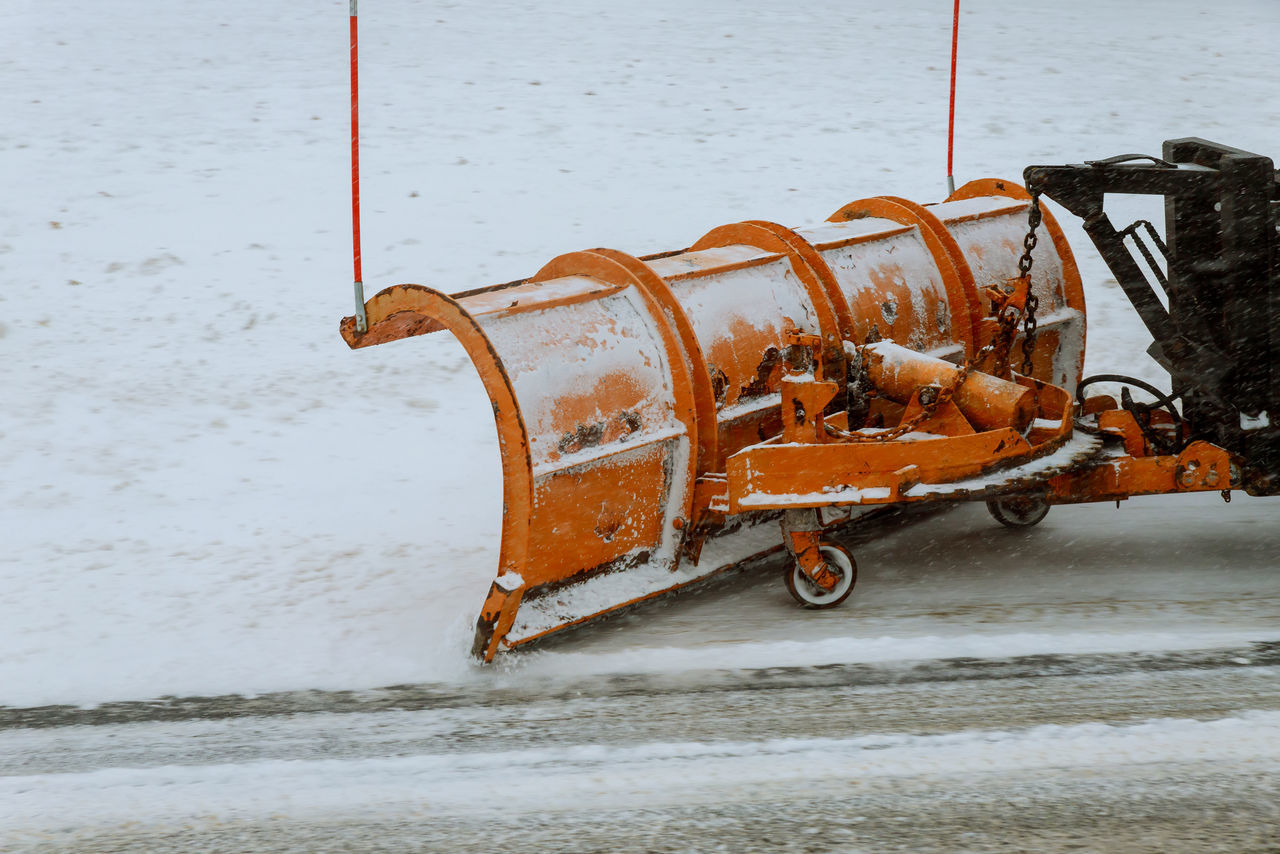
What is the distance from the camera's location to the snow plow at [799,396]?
14.6ft

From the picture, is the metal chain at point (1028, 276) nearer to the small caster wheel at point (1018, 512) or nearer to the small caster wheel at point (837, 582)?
the small caster wheel at point (1018, 512)

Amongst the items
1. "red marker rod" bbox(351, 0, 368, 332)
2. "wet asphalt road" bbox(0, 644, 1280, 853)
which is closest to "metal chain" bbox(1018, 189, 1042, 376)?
"wet asphalt road" bbox(0, 644, 1280, 853)

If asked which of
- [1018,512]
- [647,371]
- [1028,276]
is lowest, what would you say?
[1018,512]

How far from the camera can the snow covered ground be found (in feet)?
16.2

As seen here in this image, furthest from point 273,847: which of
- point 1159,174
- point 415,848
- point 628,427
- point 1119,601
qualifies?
point 1159,174

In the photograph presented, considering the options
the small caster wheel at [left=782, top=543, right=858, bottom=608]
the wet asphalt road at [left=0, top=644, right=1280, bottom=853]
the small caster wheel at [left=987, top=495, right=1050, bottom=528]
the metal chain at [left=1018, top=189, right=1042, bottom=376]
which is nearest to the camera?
the wet asphalt road at [left=0, top=644, right=1280, bottom=853]

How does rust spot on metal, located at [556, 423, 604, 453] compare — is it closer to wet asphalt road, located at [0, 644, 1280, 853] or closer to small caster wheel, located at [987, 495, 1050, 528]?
wet asphalt road, located at [0, 644, 1280, 853]

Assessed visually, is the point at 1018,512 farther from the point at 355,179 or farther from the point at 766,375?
the point at 355,179

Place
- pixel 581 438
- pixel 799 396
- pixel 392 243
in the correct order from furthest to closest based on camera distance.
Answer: pixel 392 243 < pixel 799 396 < pixel 581 438

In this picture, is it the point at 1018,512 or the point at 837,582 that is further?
the point at 1018,512

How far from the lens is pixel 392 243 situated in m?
8.83

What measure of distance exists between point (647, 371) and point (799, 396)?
576mm

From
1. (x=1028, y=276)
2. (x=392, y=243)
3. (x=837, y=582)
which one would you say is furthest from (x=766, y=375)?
(x=392, y=243)

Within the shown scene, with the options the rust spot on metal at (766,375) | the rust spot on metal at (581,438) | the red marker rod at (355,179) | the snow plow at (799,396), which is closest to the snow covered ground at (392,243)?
the snow plow at (799,396)
